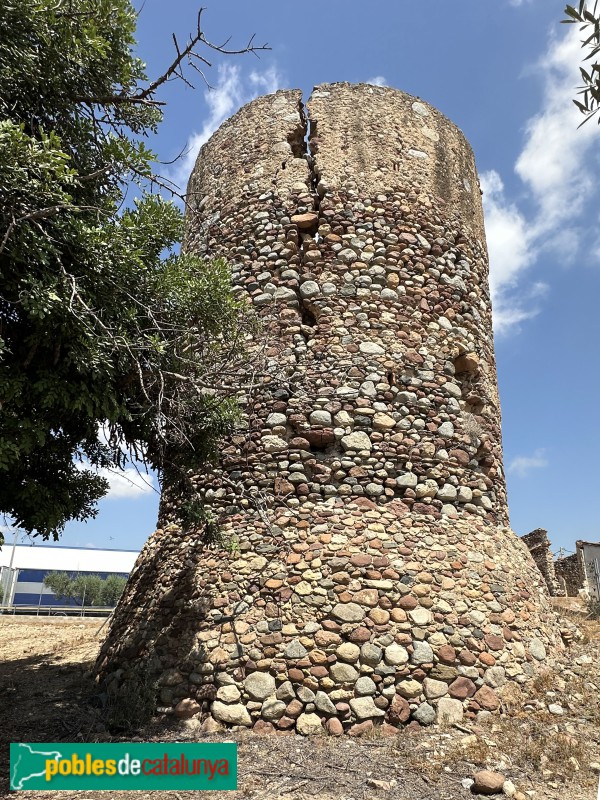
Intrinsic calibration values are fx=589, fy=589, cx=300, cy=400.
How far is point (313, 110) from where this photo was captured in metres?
7.93

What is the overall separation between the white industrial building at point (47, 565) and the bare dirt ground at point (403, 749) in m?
35.9

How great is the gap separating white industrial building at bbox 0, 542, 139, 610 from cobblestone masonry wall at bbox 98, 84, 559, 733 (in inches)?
1411

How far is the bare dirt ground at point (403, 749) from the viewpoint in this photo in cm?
418

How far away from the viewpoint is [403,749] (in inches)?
188

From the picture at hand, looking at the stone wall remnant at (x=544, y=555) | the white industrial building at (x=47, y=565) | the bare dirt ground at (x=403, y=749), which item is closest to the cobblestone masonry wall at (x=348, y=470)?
the bare dirt ground at (x=403, y=749)

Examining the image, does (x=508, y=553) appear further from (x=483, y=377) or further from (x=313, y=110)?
(x=313, y=110)

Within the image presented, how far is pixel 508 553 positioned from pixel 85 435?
15.6ft

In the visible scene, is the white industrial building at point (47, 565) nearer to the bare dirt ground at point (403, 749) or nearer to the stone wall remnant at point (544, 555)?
the stone wall remnant at point (544, 555)

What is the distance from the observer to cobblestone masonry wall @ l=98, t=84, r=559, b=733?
5457mm

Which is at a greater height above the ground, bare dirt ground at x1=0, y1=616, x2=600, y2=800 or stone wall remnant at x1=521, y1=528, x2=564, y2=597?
stone wall remnant at x1=521, y1=528, x2=564, y2=597

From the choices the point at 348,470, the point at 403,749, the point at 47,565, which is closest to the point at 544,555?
the point at 348,470

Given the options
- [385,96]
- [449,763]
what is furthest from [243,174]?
[449,763]

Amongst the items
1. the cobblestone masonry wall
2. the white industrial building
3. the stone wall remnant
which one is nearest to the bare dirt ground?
the cobblestone masonry wall

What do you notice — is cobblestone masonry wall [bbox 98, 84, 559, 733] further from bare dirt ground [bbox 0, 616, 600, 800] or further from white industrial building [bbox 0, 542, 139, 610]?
white industrial building [bbox 0, 542, 139, 610]
